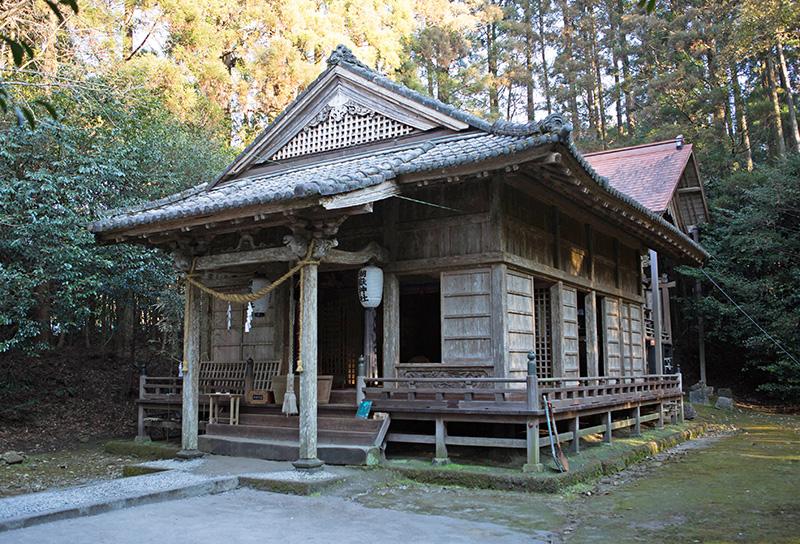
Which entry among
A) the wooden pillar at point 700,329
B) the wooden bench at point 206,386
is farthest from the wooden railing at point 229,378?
the wooden pillar at point 700,329

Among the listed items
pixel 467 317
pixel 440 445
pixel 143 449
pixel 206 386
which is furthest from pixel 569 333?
pixel 143 449

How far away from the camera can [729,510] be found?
778cm

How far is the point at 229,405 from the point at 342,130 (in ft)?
18.5

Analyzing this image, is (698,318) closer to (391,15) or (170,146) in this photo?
(391,15)

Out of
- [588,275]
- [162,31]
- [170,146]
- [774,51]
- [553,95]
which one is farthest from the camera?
[553,95]

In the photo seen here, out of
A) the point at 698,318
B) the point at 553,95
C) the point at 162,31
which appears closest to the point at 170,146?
the point at 162,31

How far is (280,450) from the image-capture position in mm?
10141

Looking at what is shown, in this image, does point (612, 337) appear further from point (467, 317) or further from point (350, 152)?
point (350, 152)

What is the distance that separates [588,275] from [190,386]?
829 cm

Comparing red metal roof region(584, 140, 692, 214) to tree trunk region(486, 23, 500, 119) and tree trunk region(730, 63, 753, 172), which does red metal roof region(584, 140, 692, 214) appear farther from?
tree trunk region(486, 23, 500, 119)

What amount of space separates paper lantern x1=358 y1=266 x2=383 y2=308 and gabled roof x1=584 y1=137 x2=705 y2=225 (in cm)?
1167

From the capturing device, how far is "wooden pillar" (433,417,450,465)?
967 centimetres

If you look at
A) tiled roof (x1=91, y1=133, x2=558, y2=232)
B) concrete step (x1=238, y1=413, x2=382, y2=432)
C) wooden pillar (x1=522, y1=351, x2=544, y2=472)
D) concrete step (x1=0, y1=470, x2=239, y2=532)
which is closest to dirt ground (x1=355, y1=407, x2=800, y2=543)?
wooden pillar (x1=522, y1=351, x2=544, y2=472)

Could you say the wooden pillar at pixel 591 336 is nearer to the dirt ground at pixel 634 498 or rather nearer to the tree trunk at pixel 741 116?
the dirt ground at pixel 634 498
